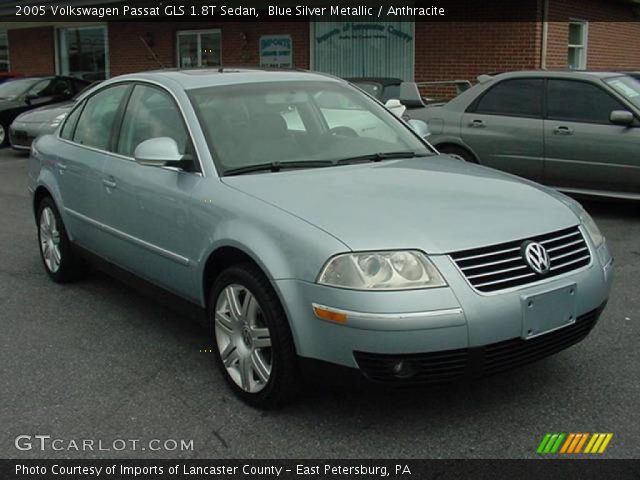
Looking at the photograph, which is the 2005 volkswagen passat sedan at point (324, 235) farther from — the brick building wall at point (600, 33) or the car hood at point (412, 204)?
the brick building wall at point (600, 33)

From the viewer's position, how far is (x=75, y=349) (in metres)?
4.28

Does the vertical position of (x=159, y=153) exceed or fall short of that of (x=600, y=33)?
it falls short

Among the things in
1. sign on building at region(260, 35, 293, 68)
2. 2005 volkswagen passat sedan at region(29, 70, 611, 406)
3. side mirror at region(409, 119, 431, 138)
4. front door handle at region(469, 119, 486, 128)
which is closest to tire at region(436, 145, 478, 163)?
front door handle at region(469, 119, 486, 128)

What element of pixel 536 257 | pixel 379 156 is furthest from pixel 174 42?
pixel 536 257

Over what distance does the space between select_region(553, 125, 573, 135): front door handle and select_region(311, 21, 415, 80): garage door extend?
690 centimetres

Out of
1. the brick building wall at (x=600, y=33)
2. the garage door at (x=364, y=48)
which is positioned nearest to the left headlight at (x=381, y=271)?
the brick building wall at (x=600, y=33)

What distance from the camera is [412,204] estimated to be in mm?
3340

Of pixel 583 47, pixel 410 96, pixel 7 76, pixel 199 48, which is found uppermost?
pixel 199 48

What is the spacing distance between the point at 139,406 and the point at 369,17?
1230cm

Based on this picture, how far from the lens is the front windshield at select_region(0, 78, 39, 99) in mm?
15234

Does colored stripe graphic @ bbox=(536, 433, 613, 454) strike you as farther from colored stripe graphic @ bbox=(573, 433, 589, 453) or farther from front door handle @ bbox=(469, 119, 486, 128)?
front door handle @ bbox=(469, 119, 486, 128)

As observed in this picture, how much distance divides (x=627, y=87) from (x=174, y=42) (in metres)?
12.5

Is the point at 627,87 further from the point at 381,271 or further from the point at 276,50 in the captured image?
the point at 276,50
